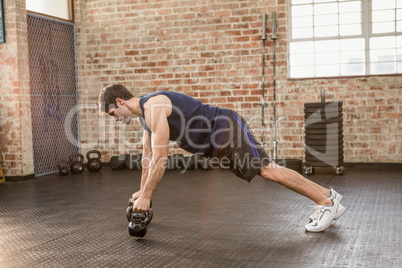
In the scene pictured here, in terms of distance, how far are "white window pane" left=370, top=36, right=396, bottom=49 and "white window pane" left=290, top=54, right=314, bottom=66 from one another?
0.82 meters

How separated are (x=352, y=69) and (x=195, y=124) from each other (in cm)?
422

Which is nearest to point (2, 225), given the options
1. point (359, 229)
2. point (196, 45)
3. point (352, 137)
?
point (359, 229)

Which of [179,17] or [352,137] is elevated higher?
[179,17]

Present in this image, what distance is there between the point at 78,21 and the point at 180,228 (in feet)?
16.9

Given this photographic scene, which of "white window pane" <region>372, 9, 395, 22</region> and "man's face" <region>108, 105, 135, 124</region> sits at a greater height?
"white window pane" <region>372, 9, 395, 22</region>

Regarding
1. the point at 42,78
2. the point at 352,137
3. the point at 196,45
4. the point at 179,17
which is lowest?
the point at 352,137

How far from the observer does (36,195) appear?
510 centimetres

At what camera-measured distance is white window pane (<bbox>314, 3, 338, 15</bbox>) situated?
21.5ft

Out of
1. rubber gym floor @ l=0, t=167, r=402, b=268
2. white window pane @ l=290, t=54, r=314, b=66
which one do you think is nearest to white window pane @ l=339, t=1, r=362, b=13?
white window pane @ l=290, t=54, r=314, b=66

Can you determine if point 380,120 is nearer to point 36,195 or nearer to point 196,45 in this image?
point 196,45

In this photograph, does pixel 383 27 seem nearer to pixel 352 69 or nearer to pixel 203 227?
pixel 352 69

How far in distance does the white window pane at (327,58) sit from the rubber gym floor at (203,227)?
182 cm

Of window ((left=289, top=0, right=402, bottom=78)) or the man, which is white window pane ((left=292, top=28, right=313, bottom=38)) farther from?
the man

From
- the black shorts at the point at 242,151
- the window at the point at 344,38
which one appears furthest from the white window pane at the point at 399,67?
the black shorts at the point at 242,151
